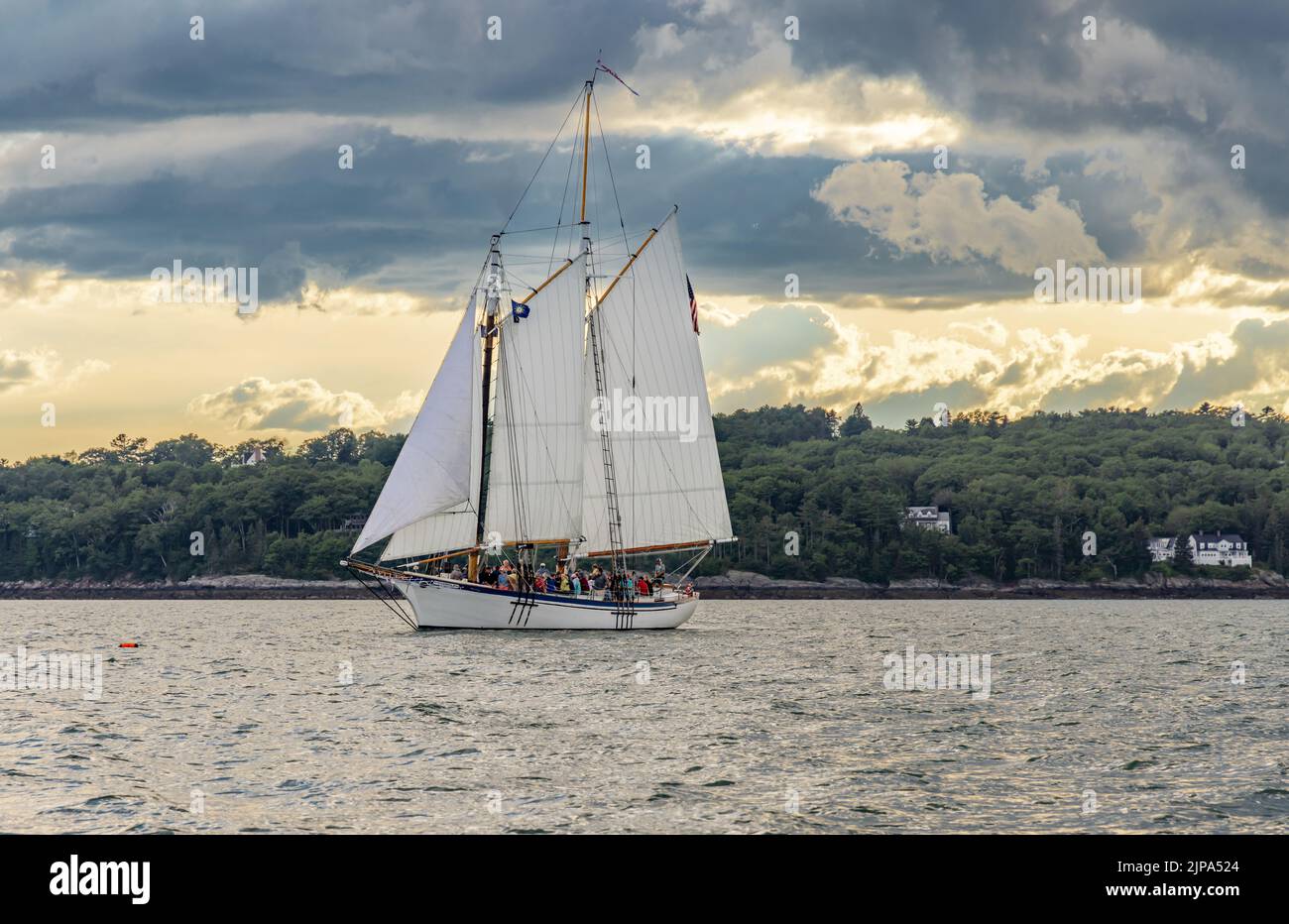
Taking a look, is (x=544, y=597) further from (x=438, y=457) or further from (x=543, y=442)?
(x=438, y=457)

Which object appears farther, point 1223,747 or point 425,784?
point 1223,747

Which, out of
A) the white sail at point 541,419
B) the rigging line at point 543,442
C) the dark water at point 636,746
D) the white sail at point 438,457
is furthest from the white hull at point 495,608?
the dark water at point 636,746

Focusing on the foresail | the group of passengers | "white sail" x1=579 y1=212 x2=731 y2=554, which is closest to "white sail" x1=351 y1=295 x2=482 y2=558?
the foresail

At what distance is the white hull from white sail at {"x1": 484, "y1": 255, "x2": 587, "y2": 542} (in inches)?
139

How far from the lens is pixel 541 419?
275 ft

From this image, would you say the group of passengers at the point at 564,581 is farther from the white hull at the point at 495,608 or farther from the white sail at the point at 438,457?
the white sail at the point at 438,457

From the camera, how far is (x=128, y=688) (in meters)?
53.3

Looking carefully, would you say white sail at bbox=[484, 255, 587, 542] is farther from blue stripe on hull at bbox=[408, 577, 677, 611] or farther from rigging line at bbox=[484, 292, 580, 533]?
blue stripe on hull at bbox=[408, 577, 677, 611]

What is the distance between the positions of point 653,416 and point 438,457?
13051 millimetres

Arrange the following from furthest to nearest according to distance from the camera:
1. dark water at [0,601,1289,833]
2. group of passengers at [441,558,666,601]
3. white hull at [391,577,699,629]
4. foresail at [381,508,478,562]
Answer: group of passengers at [441,558,666,601]
white hull at [391,577,699,629]
foresail at [381,508,478,562]
dark water at [0,601,1289,833]

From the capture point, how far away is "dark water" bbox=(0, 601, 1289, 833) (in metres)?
27.3

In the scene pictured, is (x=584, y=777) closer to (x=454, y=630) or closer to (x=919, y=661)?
(x=919, y=661)

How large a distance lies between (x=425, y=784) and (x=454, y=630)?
183 ft
